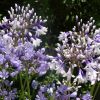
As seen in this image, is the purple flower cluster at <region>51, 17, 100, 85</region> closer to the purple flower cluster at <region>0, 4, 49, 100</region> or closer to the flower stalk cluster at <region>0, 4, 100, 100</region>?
the flower stalk cluster at <region>0, 4, 100, 100</region>

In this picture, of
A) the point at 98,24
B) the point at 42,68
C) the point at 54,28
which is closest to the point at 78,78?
the point at 42,68

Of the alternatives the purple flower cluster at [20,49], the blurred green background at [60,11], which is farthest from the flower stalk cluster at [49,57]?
the blurred green background at [60,11]

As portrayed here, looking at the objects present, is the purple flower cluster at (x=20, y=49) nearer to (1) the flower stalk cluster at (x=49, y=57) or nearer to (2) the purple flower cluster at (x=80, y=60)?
(1) the flower stalk cluster at (x=49, y=57)

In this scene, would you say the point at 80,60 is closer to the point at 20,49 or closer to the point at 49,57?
the point at 49,57

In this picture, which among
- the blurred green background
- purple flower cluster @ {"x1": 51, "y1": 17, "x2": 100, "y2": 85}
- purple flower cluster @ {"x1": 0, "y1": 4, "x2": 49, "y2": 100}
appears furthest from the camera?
the blurred green background

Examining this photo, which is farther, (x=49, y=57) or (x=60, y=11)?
(x=60, y=11)

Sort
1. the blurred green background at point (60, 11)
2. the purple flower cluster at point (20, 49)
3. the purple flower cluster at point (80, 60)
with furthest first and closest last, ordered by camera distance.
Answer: the blurred green background at point (60, 11), the purple flower cluster at point (20, 49), the purple flower cluster at point (80, 60)

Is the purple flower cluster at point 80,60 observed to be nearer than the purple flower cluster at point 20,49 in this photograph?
Yes

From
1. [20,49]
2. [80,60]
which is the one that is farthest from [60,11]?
[80,60]

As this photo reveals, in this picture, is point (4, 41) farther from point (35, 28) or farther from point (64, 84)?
point (64, 84)

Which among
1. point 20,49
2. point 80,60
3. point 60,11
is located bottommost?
point 80,60

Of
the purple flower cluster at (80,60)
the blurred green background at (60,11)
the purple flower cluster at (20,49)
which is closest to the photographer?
the purple flower cluster at (80,60)

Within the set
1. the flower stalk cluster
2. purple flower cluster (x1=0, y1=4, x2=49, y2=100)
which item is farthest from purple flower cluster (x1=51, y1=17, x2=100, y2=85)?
purple flower cluster (x1=0, y1=4, x2=49, y2=100)
